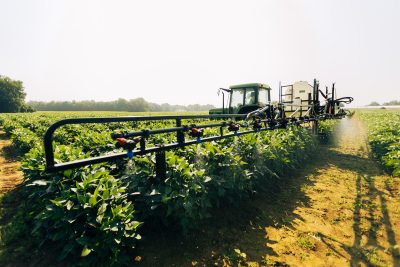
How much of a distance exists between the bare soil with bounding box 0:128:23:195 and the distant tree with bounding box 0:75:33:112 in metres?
66.8

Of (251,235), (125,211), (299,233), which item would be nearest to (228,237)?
(251,235)

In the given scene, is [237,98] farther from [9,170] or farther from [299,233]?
[9,170]

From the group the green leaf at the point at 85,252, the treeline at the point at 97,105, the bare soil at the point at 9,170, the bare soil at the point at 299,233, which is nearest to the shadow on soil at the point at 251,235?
the bare soil at the point at 299,233

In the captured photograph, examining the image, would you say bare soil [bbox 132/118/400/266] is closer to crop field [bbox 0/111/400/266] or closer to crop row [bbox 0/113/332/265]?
crop field [bbox 0/111/400/266]

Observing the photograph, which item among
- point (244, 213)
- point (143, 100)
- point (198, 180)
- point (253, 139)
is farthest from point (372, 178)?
point (143, 100)

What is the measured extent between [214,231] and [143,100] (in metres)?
127

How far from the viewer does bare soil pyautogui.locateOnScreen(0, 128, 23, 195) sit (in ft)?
21.2

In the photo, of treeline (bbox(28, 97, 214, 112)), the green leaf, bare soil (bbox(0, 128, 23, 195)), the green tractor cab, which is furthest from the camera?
treeline (bbox(28, 97, 214, 112))

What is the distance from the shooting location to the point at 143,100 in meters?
126

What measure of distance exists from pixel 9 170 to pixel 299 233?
9106 mm

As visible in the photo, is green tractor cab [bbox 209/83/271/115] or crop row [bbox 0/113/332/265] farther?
green tractor cab [bbox 209/83/271/115]

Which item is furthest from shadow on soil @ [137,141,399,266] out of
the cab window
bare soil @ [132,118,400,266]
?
the cab window

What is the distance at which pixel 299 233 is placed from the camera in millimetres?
4297

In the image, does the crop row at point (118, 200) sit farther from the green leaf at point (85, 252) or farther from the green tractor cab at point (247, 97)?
the green tractor cab at point (247, 97)
